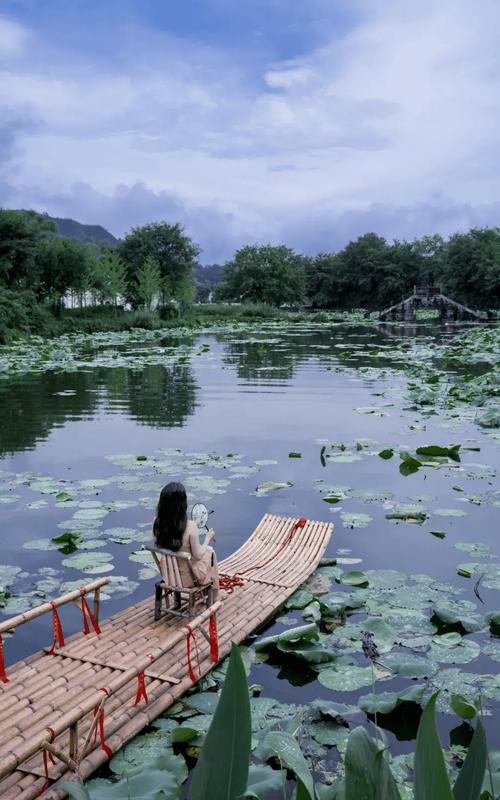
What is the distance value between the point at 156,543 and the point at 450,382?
13711 mm

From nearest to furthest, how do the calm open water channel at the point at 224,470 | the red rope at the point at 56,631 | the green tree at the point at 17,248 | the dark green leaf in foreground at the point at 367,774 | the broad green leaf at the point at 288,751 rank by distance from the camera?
the dark green leaf in foreground at the point at 367,774
the broad green leaf at the point at 288,751
the red rope at the point at 56,631
the calm open water channel at the point at 224,470
the green tree at the point at 17,248

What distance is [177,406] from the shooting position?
14844mm

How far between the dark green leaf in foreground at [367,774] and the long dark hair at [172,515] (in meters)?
3.08

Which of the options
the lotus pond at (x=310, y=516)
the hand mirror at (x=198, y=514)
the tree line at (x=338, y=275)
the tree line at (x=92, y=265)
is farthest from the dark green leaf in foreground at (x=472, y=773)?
the tree line at (x=338, y=275)

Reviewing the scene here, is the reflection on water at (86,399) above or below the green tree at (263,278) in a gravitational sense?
below

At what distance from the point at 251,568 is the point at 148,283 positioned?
48.5 m

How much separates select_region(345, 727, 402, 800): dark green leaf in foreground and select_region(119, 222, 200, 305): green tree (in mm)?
60131

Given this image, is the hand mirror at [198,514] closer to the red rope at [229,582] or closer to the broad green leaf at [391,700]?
the red rope at [229,582]

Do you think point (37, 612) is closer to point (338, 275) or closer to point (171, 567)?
point (171, 567)

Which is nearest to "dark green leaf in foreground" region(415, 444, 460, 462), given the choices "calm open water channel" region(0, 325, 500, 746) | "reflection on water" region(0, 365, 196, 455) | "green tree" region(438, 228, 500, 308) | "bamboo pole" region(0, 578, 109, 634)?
"calm open water channel" region(0, 325, 500, 746)

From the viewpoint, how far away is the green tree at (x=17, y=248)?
37219mm

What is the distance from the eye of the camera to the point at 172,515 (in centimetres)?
497

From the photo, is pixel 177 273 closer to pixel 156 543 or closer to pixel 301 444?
pixel 301 444

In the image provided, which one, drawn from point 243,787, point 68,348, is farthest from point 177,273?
point 243,787
